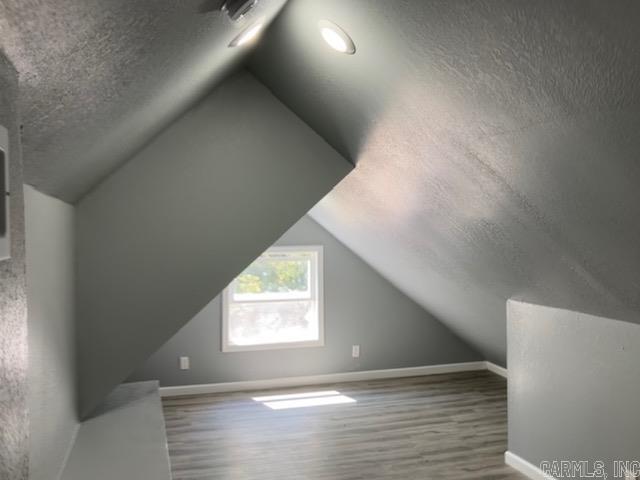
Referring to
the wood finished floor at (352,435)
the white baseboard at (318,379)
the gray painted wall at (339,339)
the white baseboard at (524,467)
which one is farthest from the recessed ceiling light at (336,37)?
the white baseboard at (318,379)

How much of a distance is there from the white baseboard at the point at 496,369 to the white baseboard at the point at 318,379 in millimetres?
57

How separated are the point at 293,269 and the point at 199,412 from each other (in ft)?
5.75

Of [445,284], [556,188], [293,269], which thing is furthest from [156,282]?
[293,269]

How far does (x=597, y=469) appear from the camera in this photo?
3.05 metres

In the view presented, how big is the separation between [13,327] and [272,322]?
505 centimetres

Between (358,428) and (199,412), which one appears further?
(199,412)

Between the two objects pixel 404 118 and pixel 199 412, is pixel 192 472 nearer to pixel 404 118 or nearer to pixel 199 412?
pixel 199 412

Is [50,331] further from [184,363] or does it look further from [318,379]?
[318,379]

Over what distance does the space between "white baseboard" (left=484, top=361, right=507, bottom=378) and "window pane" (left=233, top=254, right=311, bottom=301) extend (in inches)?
87.3

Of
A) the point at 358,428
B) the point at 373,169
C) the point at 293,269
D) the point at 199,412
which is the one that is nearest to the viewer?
the point at 373,169

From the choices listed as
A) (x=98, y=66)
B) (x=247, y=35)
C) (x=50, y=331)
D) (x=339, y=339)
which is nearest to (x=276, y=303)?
(x=339, y=339)

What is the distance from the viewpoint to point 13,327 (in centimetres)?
91

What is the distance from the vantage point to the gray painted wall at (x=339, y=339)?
18.3 feet

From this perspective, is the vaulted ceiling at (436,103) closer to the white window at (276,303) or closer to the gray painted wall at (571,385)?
the gray painted wall at (571,385)
